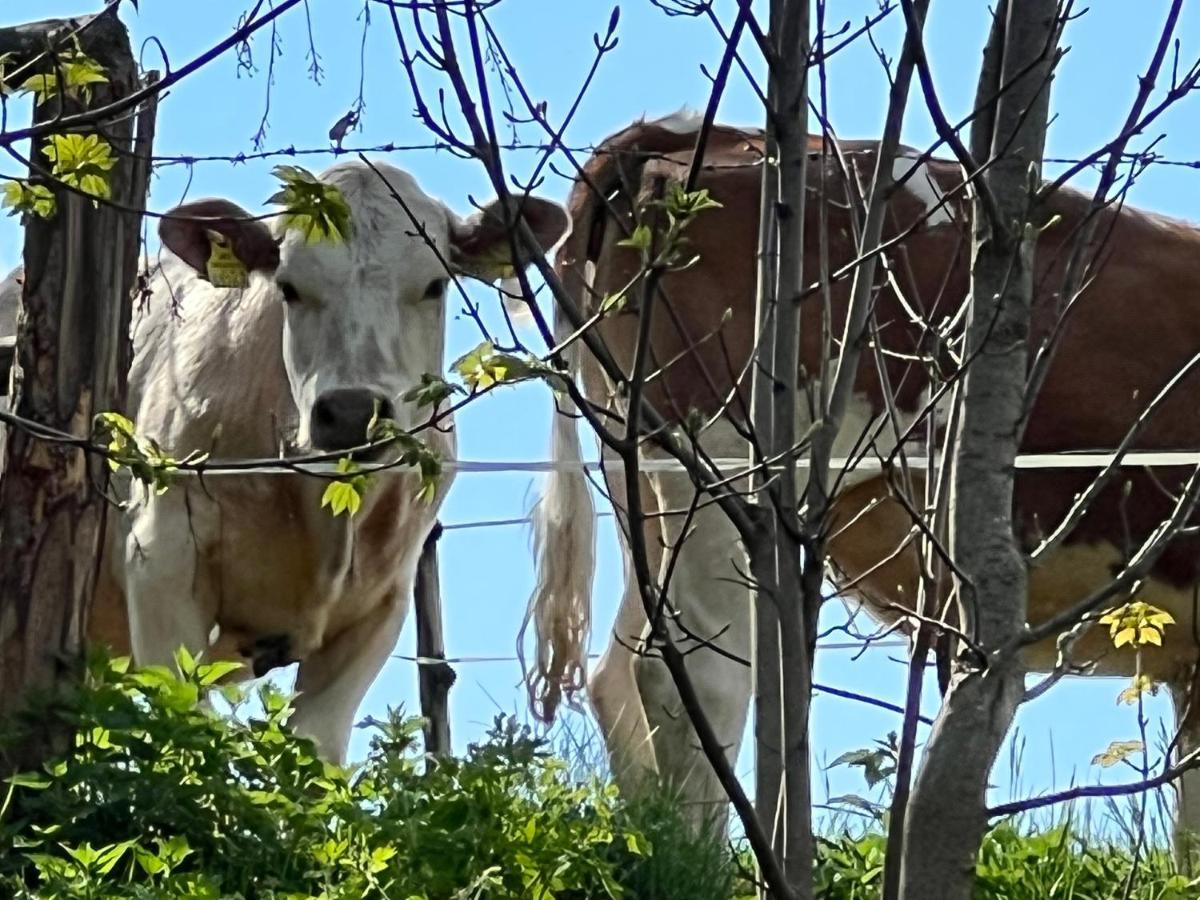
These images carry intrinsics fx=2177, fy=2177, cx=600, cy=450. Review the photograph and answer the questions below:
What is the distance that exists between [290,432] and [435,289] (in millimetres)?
489

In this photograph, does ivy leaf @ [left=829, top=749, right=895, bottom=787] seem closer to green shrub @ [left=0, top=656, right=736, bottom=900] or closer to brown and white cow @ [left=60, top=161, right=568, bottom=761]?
green shrub @ [left=0, top=656, right=736, bottom=900]

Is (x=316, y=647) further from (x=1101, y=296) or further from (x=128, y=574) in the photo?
(x=1101, y=296)

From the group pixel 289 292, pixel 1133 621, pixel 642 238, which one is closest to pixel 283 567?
pixel 289 292

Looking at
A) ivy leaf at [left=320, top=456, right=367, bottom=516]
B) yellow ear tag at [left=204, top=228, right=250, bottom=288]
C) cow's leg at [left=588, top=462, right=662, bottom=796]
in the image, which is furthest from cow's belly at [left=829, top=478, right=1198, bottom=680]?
ivy leaf at [left=320, top=456, right=367, bottom=516]

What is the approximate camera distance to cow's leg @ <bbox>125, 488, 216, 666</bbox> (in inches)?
207

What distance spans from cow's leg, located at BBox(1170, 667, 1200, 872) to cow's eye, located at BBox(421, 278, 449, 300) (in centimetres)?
194

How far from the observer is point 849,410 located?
17.0 ft

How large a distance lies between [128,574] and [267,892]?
7.97 ft

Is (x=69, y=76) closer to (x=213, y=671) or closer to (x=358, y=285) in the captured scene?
(x=213, y=671)

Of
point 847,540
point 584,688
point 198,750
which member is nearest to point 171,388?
point 584,688

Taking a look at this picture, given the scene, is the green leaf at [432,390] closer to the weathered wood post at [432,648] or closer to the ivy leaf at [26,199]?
→ the ivy leaf at [26,199]

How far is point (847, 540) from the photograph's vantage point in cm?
542

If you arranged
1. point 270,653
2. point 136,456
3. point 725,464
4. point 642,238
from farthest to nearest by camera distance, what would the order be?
point 270,653
point 725,464
point 136,456
point 642,238

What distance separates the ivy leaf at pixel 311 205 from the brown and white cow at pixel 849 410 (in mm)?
2723
